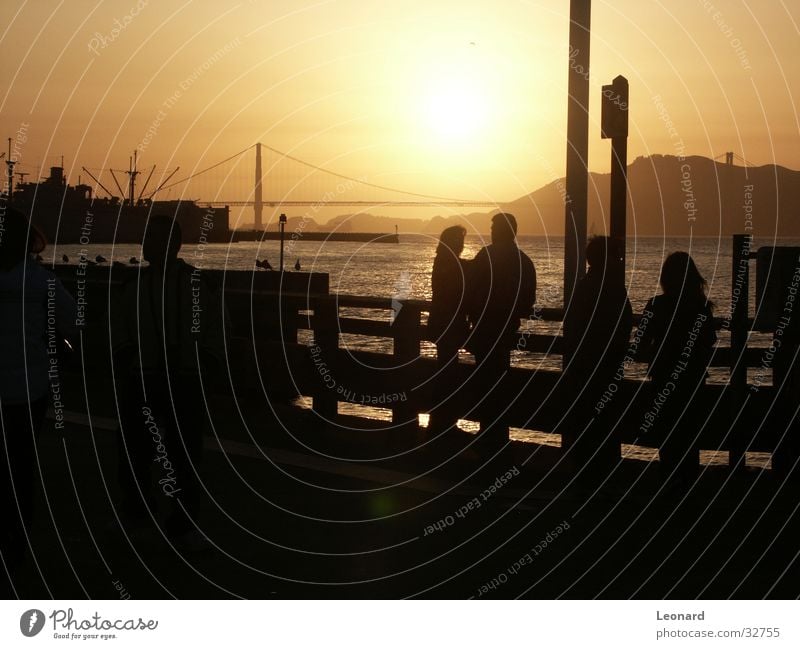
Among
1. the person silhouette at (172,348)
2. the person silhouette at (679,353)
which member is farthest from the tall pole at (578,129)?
the person silhouette at (172,348)

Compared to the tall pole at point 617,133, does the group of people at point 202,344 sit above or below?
below

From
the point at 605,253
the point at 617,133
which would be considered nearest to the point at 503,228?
the point at 605,253

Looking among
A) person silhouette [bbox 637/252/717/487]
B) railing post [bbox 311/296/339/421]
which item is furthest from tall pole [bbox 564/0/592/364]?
railing post [bbox 311/296/339/421]

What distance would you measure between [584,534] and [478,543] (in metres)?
0.73

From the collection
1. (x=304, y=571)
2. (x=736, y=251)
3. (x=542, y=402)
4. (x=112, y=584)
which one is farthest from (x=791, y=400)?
(x=112, y=584)

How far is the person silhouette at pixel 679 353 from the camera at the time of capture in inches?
386

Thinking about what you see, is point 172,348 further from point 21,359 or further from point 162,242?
point 21,359

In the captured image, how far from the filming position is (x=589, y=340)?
10.2 metres

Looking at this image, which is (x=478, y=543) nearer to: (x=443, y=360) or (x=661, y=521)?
(x=661, y=521)

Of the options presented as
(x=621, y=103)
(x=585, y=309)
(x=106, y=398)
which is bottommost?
(x=106, y=398)

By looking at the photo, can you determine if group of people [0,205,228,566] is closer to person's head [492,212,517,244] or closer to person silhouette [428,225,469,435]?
person's head [492,212,517,244]

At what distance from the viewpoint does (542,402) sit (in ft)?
36.7

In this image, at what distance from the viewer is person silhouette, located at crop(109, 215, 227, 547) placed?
8016 mm

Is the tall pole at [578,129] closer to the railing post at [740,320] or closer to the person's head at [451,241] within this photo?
the person's head at [451,241]
